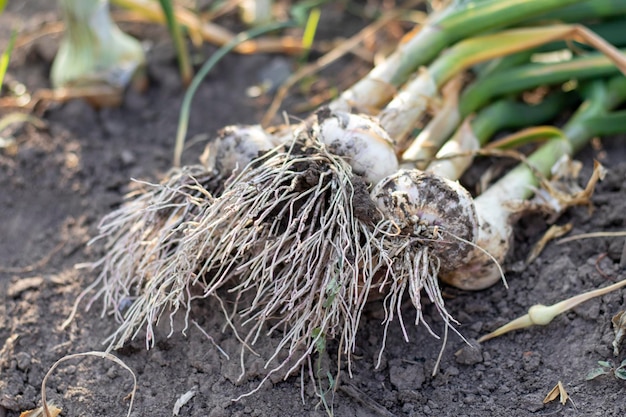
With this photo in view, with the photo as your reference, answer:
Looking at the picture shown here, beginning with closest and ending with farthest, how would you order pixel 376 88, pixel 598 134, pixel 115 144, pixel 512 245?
1. pixel 512 245
2. pixel 376 88
3. pixel 598 134
4. pixel 115 144

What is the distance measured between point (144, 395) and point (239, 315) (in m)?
0.25

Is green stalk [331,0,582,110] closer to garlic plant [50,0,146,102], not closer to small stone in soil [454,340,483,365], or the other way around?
small stone in soil [454,340,483,365]

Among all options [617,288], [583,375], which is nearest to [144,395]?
[583,375]

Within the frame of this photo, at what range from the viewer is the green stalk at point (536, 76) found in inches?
72.5

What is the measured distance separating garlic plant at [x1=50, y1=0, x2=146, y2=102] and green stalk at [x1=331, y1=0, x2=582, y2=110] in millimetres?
842

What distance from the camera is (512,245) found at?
156cm

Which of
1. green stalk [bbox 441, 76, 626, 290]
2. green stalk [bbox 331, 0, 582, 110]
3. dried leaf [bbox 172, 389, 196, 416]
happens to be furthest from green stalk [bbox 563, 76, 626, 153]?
dried leaf [bbox 172, 389, 196, 416]

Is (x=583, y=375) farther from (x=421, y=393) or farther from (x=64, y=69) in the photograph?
(x=64, y=69)

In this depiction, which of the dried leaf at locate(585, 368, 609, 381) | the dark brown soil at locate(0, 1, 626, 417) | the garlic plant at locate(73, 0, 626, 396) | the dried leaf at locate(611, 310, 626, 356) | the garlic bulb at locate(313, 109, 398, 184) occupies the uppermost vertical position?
the garlic bulb at locate(313, 109, 398, 184)

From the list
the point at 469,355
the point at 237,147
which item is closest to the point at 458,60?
the point at 237,147

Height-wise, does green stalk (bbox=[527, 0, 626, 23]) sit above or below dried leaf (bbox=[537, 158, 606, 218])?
above

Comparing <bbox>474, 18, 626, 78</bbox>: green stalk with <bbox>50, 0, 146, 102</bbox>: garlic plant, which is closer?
<bbox>474, 18, 626, 78</bbox>: green stalk

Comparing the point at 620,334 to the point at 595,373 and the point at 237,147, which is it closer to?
the point at 595,373

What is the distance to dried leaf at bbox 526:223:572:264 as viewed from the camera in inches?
62.2
